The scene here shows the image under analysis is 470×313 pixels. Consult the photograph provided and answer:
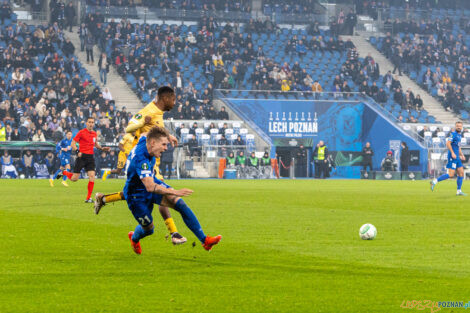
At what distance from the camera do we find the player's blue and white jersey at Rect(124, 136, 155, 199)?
32.1 ft

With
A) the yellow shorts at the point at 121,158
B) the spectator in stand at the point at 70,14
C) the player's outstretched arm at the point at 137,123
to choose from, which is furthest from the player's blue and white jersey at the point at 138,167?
the spectator in stand at the point at 70,14

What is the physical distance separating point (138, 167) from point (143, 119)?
384cm

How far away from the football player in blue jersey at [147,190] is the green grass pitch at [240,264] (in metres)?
0.40

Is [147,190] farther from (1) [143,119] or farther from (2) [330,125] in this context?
(2) [330,125]

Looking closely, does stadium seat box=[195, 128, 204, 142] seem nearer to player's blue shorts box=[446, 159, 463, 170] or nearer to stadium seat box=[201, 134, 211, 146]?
stadium seat box=[201, 134, 211, 146]

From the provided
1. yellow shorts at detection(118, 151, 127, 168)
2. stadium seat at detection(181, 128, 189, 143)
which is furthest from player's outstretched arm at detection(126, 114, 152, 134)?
stadium seat at detection(181, 128, 189, 143)

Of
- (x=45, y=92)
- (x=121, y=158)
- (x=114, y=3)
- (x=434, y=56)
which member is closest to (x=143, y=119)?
(x=121, y=158)

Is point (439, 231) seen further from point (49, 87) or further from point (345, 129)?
point (345, 129)

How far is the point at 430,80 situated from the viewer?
5662 centimetres

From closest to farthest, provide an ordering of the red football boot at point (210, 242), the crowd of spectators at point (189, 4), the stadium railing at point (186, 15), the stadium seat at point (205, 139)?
the red football boot at point (210, 242) < the stadium seat at point (205, 139) < the stadium railing at point (186, 15) < the crowd of spectators at point (189, 4)

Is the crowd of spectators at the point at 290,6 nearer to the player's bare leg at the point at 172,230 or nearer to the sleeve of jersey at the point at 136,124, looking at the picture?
the sleeve of jersey at the point at 136,124

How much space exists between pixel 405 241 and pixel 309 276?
392 centimetres

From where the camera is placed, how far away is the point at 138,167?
32.3ft

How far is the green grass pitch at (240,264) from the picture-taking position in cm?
744
